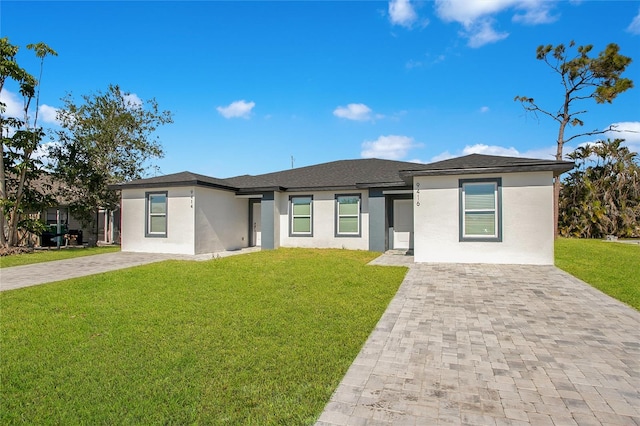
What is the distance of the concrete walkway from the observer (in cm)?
820

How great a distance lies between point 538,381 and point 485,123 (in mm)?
16913

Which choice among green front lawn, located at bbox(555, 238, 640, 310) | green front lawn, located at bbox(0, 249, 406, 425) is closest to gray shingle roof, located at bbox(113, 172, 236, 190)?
green front lawn, located at bbox(0, 249, 406, 425)

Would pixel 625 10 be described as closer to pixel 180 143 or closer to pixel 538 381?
pixel 538 381

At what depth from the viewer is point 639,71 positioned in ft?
59.4

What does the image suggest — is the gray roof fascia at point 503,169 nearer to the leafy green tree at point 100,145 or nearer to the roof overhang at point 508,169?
the roof overhang at point 508,169

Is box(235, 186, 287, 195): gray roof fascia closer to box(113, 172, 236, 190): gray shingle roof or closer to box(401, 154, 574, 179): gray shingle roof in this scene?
box(113, 172, 236, 190): gray shingle roof

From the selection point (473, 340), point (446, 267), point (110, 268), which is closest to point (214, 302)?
point (473, 340)

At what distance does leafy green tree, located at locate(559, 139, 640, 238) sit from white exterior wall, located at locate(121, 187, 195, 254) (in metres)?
24.8

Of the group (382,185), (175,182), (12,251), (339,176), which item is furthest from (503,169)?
(12,251)

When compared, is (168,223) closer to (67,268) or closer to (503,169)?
(67,268)

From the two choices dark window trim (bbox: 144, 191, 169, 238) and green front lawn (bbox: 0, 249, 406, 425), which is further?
dark window trim (bbox: 144, 191, 169, 238)

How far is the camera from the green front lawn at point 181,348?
270cm

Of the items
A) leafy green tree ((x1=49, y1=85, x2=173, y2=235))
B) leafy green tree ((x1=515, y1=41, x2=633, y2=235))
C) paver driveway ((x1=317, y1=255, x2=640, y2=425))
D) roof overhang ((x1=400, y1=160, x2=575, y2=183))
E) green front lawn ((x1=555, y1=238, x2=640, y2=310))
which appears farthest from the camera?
leafy green tree ((x1=515, y1=41, x2=633, y2=235))

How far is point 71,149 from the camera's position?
17.2m
